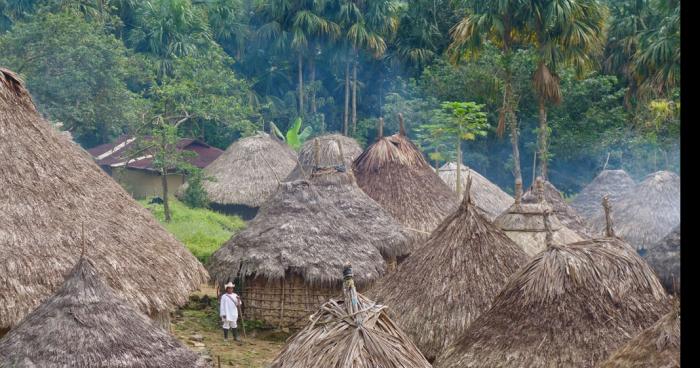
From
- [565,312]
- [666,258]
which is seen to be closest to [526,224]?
[666,258]

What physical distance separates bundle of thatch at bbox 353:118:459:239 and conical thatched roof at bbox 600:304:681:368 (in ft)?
43.4

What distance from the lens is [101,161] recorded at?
29969 millimetres

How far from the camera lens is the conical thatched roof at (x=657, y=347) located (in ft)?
20.5

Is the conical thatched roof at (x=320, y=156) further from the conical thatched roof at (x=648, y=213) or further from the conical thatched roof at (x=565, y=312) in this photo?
the conical thatched roof at (x=565, y=312)

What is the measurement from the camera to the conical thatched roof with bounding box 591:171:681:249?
79.6ft

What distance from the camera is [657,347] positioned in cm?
634

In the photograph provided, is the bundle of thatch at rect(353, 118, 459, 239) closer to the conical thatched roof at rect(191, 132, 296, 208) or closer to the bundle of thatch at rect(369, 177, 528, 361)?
the conical thatched roof at rect(191, 132, 296, 208)

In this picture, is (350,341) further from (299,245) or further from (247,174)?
(247,174)

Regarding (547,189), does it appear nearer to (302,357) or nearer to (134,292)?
(134,292)

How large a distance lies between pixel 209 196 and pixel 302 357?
21.7 m

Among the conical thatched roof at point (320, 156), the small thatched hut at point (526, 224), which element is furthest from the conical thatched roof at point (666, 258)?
the conical thatched roof at point (320, 156)

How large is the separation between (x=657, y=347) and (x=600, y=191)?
2250cm

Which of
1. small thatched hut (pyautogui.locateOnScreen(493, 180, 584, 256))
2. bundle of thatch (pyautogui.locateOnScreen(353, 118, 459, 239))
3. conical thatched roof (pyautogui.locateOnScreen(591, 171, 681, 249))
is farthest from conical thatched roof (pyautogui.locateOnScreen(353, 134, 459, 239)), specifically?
small thatched hut (pyautogui.locateOnScreen(493, 180, 584, 256))

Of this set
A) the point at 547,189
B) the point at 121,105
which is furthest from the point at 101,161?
the point at 547,189
